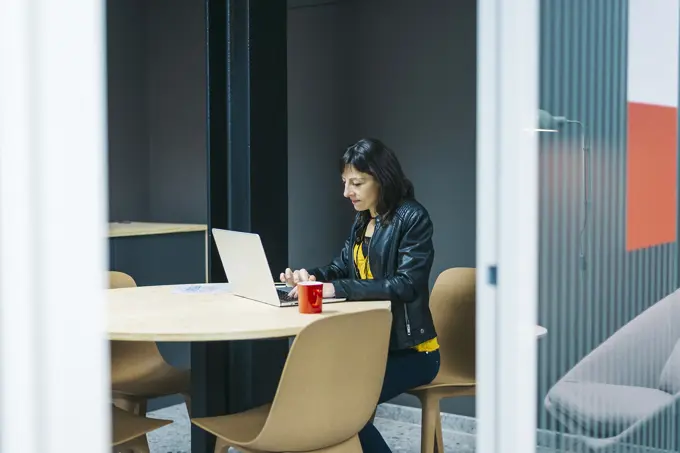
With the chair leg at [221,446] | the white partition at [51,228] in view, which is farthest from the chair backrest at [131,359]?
the white partition at [51,228]

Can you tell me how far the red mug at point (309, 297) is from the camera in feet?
8.85

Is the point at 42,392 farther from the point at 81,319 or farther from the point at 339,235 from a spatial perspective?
the point at 339,235

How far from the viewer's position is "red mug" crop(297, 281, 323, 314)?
2697mm

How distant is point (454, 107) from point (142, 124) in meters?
2.04

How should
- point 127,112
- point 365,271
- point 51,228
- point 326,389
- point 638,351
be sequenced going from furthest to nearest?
point 127,112, point 365,271, point 326,389, point 638,351, point 51,228

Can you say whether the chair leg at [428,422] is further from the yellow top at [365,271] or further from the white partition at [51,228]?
the white partition at [51,228]

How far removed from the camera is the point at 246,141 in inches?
135

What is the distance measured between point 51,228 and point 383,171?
2277mm

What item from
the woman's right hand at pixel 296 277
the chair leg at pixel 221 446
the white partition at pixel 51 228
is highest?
the white partition at pixel 51 228

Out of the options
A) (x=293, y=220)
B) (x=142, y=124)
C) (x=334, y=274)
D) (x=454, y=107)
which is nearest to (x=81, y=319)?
(x=334, y=274)

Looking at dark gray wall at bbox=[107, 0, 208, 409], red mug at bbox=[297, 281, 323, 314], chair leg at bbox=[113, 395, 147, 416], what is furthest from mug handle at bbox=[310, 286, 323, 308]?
dark gray wall at bbox=[107, 0, 208, 409]

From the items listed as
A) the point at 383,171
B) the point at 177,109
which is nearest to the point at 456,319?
the point at 383,171

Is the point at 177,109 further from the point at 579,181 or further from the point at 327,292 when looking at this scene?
the point at 579,181

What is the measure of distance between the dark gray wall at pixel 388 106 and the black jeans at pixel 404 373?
1.16 meters
